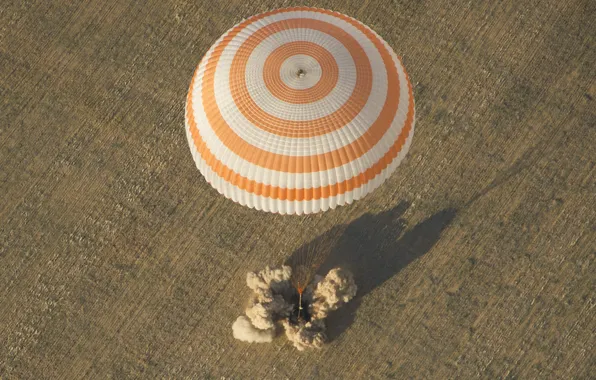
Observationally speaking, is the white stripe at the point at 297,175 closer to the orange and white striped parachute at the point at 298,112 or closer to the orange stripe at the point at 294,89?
the orange and white striped parachute at the point at 298,112

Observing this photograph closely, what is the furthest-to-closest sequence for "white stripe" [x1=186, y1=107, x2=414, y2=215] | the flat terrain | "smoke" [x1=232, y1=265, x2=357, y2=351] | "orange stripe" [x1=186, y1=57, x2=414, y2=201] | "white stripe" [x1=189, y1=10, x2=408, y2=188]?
the flat terrain, "smoke" [x1=232, y1=265, x2=357, y2=351], "white stripe" [x1=186, y1=107, x2=414, y2=215], "orange stripe" [x1=186, y1=57, x2=414, y2=201], "white stripe" [x1=189, y1=10, x2=408, y2=188]

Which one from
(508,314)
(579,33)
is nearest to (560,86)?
(579,33)

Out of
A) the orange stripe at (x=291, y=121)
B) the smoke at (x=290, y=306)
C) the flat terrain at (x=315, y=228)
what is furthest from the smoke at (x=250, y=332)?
the orange stripe at (x=291, y=121)

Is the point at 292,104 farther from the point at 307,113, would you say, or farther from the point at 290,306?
the point at 290,306

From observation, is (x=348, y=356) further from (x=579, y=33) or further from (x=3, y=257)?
(x=579, y=33)

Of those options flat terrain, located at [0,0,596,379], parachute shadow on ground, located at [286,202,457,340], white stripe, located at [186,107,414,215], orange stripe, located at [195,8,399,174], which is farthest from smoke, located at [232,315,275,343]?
orange stripe, located at [195,8,399,174]

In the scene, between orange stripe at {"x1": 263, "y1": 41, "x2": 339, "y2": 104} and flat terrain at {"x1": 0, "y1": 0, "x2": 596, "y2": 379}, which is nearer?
orange stripe at {"x1": 263, "y1": 41, "x2": 339, "y2": 104}

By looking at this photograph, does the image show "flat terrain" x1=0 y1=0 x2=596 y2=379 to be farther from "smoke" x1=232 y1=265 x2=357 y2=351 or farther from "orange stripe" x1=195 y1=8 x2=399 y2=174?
"orange stripe" x1=195 y1=8 x2=399 y2=174
